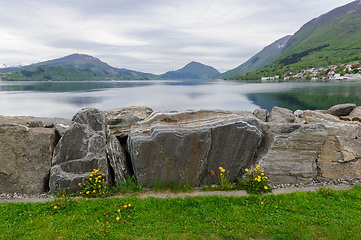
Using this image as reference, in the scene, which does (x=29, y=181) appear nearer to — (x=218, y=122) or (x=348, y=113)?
(x=218, y=122)

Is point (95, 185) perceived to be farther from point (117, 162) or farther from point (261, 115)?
point (261, 115)

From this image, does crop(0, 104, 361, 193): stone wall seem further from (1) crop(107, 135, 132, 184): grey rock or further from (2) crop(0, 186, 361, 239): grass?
(2) crop(0, 186, 361, 239): grass

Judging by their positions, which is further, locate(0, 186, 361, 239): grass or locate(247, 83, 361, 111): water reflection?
locate(247, 83, 361, 111): water reflection

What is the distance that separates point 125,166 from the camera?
8258 millimetres

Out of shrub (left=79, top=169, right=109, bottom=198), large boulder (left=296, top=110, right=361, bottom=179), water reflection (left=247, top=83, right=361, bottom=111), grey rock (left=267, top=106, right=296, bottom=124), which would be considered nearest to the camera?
shrub (left=79, top=169, right=109, bottom=198)

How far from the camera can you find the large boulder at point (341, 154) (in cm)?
859

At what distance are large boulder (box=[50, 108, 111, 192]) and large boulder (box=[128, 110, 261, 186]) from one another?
1214 mm

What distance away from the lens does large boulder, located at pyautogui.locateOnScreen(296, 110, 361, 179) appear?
8586 mm

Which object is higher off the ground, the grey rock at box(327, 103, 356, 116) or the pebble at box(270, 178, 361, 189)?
the grey rock at box(327, 103, 356, 116)

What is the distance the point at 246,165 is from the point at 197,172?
2068mm

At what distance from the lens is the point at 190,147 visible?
791cm

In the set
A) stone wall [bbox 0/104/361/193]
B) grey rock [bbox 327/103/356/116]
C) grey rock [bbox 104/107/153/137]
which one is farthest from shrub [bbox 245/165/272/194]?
grey rock [bbox 327/103/356/116]

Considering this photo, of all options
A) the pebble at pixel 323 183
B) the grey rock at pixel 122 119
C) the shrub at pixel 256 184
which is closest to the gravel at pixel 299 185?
the pebble at pixel 323 183

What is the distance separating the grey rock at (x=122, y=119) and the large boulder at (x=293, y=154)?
600 cm
